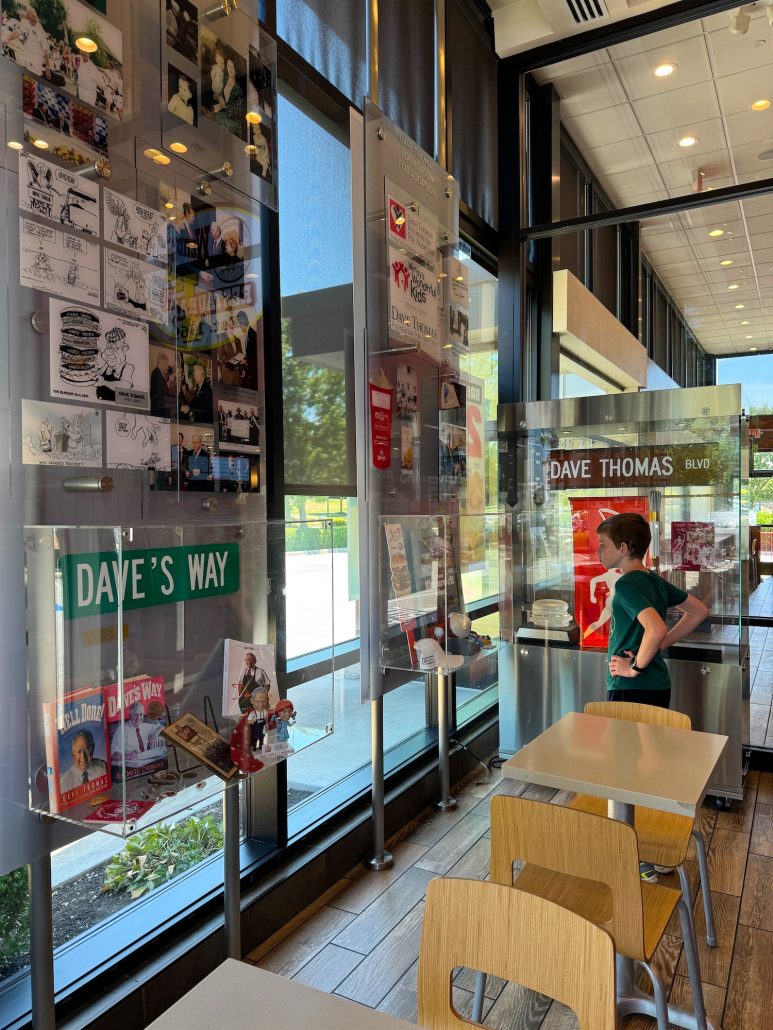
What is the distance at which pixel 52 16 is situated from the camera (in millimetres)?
1502

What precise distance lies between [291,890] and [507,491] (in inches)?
95.2

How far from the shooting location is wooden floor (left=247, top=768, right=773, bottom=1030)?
2164mm

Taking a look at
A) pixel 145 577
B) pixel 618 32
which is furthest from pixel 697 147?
pixel 145 577

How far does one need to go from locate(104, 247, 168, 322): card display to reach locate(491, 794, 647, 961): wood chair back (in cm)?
145

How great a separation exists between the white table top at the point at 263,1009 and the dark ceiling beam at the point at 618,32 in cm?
470

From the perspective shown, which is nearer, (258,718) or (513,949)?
(513,949)

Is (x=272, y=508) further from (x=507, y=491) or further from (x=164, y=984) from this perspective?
(x=507, y=491)

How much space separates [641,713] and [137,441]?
199 cm

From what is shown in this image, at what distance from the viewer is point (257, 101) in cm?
217

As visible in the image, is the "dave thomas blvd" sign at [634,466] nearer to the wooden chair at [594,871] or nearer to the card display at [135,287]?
the wooden chair at [594,871]

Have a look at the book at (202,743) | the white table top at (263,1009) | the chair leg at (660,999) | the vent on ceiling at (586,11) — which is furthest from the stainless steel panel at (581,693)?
the vent on ceiling at (586,11)

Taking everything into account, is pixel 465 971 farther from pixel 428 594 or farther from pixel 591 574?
pixel 591 574

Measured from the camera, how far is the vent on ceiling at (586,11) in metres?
3.77

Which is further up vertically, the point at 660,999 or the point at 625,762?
the point at 625,762
